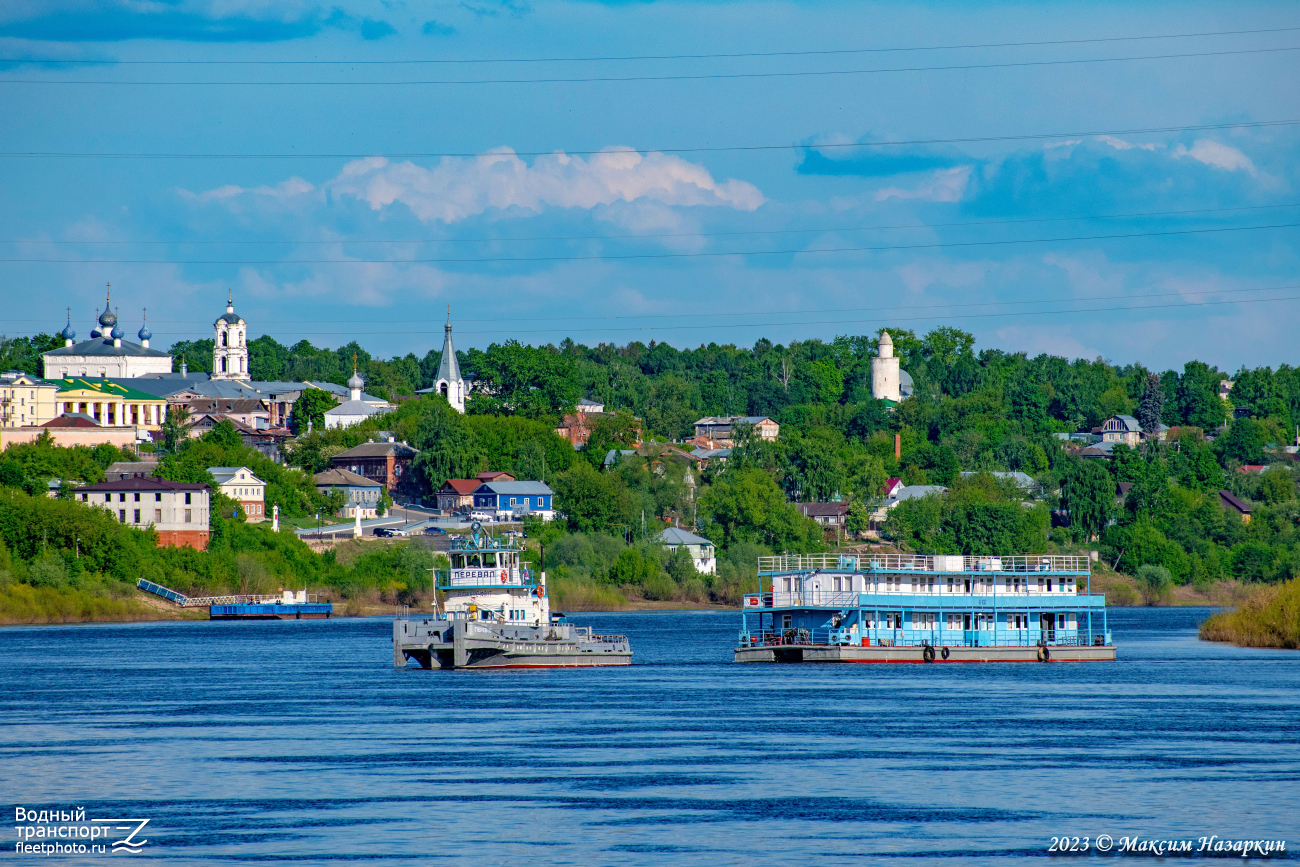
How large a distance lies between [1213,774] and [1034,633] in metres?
46.3

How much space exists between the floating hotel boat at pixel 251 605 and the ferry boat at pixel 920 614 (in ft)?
234

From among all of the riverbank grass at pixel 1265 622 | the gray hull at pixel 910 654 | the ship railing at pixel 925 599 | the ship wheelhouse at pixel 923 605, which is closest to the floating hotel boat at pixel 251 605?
the ship railing at pixel 925 599

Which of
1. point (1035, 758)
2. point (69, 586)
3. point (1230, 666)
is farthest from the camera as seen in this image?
point (69, 586)

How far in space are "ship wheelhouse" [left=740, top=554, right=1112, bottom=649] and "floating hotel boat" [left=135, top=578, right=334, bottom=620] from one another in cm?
7042

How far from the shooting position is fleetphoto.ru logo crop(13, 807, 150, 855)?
37875 millimetres

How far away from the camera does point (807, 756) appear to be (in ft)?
174

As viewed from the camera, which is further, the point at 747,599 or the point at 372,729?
the point at 747,599

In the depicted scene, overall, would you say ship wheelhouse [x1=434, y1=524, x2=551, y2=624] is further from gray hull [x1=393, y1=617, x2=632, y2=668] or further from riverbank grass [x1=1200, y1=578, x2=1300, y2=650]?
riverbank grass [x1=1200, y1=578, x2=1300, y2=650]

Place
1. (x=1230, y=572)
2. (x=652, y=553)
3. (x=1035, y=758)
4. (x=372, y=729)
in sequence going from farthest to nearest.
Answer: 1. (x=1230, y=572)
2. (x=652, y=553)
3. (x=372, y=729)
4. (x=1035, y=758)

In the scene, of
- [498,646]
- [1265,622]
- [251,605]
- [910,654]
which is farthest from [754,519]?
[498,646]

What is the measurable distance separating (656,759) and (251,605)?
4272 inches

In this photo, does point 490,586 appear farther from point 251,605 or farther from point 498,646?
point 251,605

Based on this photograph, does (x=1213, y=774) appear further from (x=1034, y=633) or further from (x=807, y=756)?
(x=1034, y=633)

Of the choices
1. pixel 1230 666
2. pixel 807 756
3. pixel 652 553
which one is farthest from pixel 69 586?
pixel 807 756
